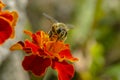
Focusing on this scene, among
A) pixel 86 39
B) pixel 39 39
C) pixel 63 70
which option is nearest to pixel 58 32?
pixel 39 39

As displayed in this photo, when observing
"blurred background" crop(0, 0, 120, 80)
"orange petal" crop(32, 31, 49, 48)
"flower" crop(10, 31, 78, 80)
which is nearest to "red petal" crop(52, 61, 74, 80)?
"flower" crop(10, 31, 78, 80)

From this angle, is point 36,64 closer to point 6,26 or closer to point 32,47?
point 32,47

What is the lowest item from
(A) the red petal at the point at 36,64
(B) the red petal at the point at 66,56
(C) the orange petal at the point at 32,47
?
(A) the red petal at the point at 36,64

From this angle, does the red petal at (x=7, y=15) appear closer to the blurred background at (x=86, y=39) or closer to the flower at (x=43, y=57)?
the flower at (x=43, y=57)

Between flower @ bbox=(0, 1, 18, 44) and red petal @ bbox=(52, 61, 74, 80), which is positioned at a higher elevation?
flower @ bbox=(0, 1, 18, 44)

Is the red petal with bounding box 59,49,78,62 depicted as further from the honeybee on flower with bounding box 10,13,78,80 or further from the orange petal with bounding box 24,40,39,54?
the orange petal with bounding box 24,40,39,54

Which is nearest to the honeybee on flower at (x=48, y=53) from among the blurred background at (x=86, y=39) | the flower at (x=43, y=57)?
the flower at (x=43, y=57)

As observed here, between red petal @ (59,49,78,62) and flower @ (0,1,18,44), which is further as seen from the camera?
red petal @ (59,49,78,62)

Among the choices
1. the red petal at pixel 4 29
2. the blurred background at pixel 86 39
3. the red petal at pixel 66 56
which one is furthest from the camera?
the blurred background at pixel 86 39
